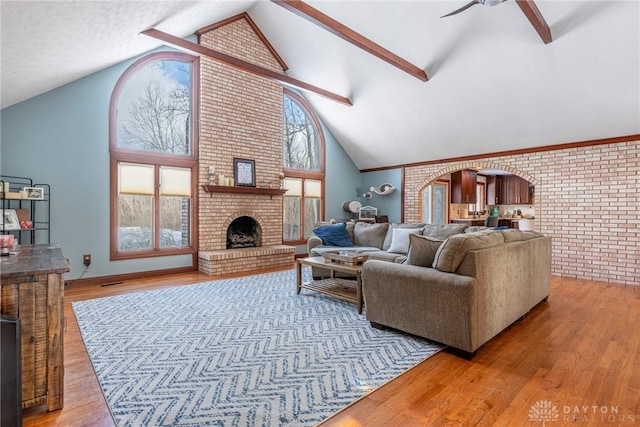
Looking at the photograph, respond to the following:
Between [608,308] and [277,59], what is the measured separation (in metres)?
6.64

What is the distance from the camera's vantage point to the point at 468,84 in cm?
494

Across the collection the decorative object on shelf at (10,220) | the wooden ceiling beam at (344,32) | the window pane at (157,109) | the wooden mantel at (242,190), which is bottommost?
the decorative object on shelf at (10,220)

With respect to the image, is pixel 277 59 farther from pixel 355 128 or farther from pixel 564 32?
pixel 564 32

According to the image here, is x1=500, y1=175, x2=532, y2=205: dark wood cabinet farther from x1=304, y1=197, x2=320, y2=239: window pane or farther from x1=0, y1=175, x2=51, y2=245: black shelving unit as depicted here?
x1=0, y1=175, x2=51, y2=245: black shelving unit

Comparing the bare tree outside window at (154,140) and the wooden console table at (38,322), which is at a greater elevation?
the bare tree outside window at (154,140)

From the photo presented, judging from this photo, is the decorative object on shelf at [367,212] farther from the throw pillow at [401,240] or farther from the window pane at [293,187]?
the throw pillow at [401,240]

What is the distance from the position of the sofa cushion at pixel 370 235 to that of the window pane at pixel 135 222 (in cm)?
334

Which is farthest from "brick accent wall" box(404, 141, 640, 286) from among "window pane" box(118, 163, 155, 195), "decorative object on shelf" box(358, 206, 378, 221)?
"window pane" box(118, 163, 155, 195)

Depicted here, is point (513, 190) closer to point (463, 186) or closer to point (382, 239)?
point (463, 186)

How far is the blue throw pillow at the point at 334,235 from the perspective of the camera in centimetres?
504

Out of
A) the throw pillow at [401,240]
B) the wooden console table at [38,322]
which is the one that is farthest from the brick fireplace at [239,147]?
the wooden console table at [38,322]

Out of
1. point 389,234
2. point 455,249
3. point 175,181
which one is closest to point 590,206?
point 389,234

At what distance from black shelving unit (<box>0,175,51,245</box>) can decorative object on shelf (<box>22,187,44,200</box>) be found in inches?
1.5

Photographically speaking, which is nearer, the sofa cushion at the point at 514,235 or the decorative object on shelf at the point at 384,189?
the sofa cushion at the point at 514,235
